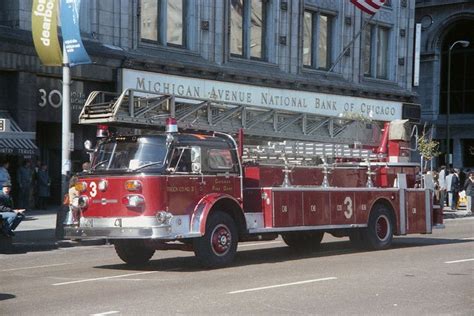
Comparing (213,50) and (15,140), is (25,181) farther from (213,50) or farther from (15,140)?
(213,50)

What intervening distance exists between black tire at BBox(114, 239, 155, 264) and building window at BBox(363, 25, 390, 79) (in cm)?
2949

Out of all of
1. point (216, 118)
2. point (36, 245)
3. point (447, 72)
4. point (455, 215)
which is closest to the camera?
point (216, 118)

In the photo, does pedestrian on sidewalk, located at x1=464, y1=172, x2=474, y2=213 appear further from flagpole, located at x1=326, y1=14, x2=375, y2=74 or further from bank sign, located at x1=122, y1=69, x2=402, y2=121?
flagpole, located at x1=326, y1=14, x2=375, y2=74

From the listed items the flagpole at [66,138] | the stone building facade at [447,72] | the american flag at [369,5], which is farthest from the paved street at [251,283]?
the stone building facade at [447,72]

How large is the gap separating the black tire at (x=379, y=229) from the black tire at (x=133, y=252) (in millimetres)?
5049

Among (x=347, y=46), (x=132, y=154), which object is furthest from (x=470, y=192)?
(x=132, y=154)

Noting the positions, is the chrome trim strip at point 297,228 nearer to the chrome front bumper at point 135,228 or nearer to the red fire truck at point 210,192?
the red fire truck at point 210,192

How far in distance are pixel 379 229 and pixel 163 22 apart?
1705cm

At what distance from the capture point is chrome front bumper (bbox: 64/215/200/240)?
44.5 feet

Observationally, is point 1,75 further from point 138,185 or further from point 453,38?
point 453,38

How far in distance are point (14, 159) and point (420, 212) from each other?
48.1ft

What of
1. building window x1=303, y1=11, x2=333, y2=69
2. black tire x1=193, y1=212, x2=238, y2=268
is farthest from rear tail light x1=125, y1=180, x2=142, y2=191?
building window x1=303, y1=11, x2=333, y2=69

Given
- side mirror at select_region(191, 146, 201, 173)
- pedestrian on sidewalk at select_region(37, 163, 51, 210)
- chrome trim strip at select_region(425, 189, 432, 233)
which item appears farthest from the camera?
pedestrian on sidewalk at select_region(37, 163, 51, 210)

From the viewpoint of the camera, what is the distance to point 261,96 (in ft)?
119
